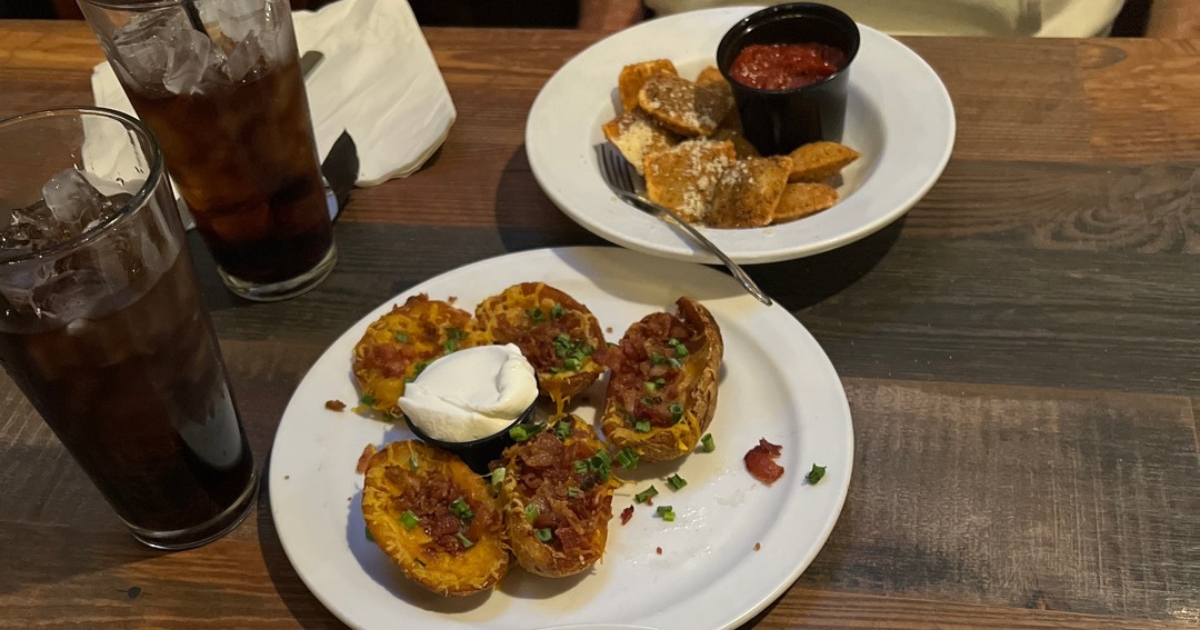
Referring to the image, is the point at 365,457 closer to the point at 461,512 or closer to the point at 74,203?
the point at 461,512

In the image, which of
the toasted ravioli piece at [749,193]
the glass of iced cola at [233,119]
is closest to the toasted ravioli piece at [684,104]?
the toasted ravioli piece at [749,193]

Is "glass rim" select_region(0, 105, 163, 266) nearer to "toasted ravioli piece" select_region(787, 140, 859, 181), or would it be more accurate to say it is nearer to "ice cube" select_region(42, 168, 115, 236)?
"ice cube" select_region(42, 168, 115, 236)

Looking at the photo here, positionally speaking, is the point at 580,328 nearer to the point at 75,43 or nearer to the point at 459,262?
the point at 459,262

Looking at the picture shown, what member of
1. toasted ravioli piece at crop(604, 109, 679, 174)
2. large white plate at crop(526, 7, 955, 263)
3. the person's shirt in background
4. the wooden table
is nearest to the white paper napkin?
the wooden table

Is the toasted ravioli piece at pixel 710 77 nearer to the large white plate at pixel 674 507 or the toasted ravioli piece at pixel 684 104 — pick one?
the toasted ravioli piece at pixel 684 104

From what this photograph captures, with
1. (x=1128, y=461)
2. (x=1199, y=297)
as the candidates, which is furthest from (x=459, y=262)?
(x=1199, y=297)

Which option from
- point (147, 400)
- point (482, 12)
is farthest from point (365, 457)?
point (482, 12)
